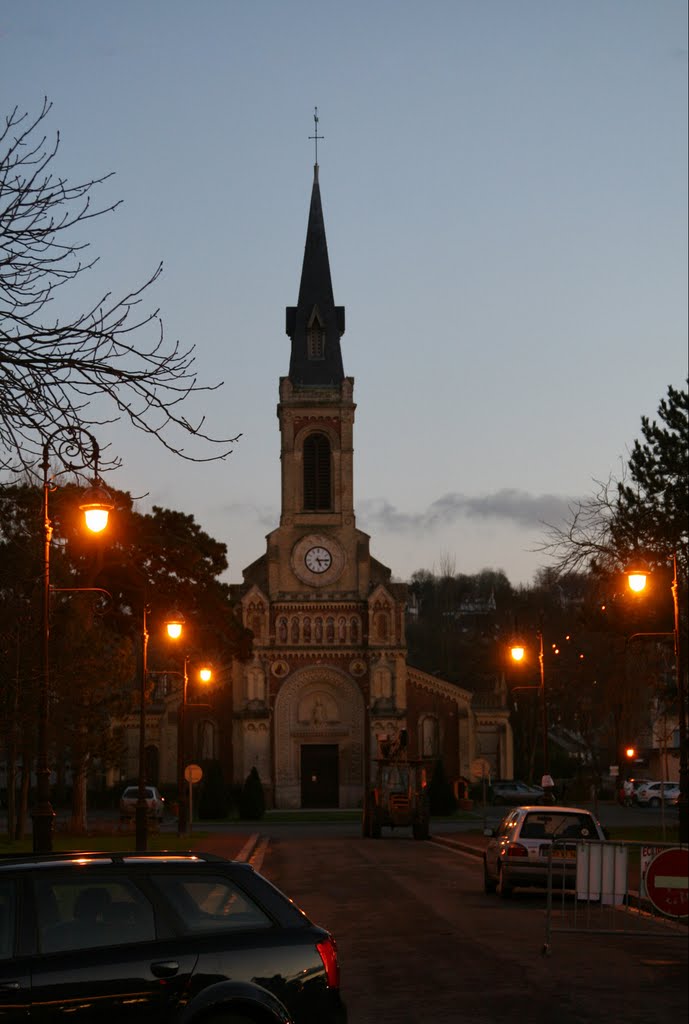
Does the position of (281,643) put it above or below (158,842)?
above

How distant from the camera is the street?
12.1m

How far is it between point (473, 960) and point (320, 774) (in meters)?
59.7

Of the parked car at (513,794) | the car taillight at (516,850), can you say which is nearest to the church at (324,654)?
the parked car at (513,794)

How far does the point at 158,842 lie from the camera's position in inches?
→ 1586

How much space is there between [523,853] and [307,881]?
6472mm

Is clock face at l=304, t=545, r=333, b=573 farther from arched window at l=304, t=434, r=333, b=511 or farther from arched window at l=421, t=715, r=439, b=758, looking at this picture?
arched window at l=421, t=715, r=439, b=758

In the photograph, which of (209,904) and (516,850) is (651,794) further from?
(209,904)

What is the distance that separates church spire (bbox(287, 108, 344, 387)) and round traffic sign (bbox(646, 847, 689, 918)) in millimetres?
64844

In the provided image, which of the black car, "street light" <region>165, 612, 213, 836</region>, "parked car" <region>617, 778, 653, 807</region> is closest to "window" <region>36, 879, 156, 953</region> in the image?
the black car

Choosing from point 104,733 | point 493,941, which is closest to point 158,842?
point 104,733

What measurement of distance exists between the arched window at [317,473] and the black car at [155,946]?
68.8 meters

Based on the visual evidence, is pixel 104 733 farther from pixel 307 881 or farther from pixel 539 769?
pixel 539 769

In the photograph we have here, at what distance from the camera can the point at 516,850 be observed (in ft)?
72.0

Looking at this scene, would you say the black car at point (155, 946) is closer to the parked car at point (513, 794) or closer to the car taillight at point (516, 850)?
the car taillight at point (516, 850)
